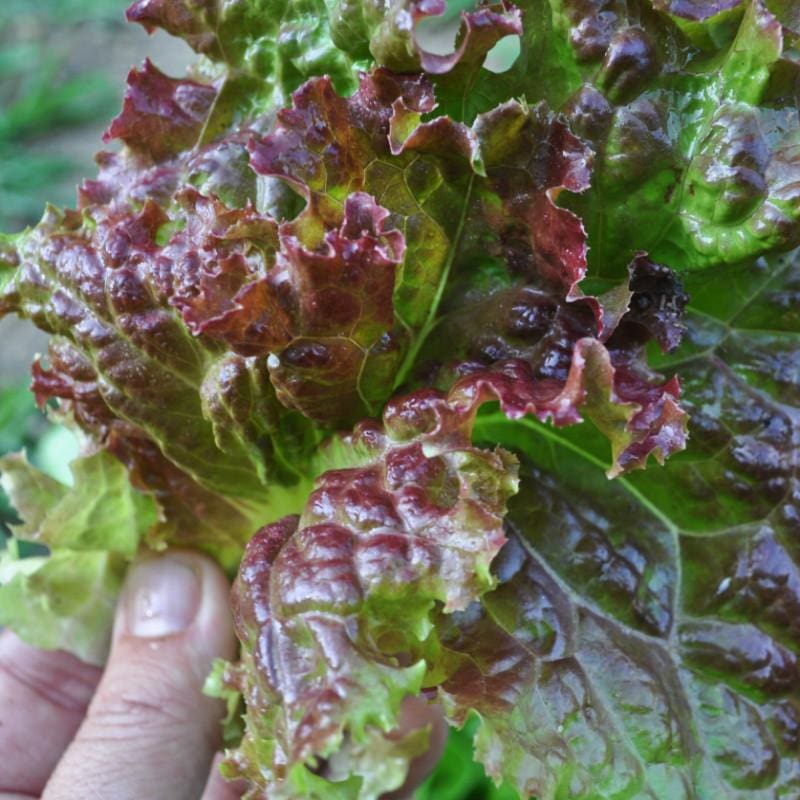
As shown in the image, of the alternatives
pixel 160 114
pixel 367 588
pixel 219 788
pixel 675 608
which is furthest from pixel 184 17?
pixel 219 788

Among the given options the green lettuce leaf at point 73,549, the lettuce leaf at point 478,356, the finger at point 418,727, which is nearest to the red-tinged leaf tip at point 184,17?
the lettuce leaf at point 478,356

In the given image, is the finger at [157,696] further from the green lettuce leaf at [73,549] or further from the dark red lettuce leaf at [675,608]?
the dark red lettuce leaf at [675,608]

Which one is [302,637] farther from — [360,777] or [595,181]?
[595,181]

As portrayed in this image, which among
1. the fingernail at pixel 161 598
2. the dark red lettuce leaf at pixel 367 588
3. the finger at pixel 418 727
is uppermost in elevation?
the dark red lettuce leaf at pixel 367 588

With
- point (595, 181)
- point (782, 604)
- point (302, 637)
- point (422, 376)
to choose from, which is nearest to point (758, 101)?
point (595, 181)

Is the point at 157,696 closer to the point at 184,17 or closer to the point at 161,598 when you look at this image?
the point at 161,598
